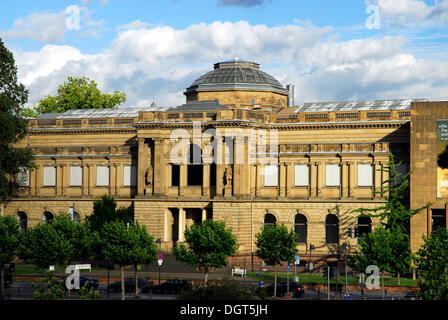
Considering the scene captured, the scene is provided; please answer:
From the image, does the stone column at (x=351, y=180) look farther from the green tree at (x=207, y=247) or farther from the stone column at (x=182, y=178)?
the stone column at (x=182, y=178)

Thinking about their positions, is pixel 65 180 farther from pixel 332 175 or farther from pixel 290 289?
pixel 290 289

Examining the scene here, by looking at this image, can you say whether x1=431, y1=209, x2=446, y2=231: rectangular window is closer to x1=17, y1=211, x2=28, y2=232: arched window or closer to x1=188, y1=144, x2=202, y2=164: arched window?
x1=188, y1=144, x2=202, y2=164: arched window

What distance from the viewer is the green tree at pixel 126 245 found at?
2968 inches

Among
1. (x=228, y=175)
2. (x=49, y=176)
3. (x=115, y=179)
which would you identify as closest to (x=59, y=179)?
(x=49, y=176)

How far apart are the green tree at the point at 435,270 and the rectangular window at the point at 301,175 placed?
17978 millimetres

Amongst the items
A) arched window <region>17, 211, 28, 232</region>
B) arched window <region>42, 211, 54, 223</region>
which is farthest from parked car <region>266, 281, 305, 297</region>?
arched window <region>17, 211, 28, 232</region>

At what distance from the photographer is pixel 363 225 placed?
90750 millimetres

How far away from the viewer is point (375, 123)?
94000 mm

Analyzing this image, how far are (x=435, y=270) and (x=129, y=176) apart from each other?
171 ft

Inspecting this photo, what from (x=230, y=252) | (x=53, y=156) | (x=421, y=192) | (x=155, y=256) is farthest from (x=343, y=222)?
(x=53, y=156)

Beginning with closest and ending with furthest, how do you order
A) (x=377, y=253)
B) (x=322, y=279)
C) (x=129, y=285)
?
(x=129, y=285) < (x=377, y=253) < (x=322, y=279)

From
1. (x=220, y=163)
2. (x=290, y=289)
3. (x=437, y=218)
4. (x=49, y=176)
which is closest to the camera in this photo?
(x=290, y=289)

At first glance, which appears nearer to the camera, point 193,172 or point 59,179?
point 193,172
